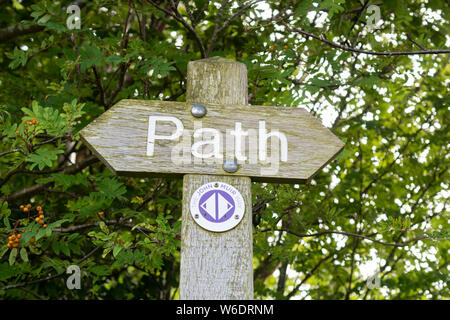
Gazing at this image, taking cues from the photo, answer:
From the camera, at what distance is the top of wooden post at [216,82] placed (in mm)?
1894

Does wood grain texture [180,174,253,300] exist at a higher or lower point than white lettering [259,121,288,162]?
lower

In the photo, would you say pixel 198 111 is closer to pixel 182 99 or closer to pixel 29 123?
pixel 29 123

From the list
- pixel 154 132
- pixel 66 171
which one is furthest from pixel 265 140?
pixel 66 171

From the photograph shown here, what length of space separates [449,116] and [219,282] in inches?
152

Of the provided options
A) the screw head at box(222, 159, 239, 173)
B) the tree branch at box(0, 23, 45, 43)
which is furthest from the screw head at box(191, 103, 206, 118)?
the tree branch at box(0, 23, 45, 43)

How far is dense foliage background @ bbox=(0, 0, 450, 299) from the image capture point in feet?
9.43

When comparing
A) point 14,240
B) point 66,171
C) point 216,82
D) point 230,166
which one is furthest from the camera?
point 66,171

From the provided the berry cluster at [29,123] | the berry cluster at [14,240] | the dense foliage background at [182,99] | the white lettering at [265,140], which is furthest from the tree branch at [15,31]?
the white lettering at [265,140]

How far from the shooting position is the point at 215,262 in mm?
1657

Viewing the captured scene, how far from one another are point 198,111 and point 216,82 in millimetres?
152

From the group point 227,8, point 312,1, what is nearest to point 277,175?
point 312,1

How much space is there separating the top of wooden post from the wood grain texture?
397mm

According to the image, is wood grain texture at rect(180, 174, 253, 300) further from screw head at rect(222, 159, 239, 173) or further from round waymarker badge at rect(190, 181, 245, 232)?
screw head at rect(222, 159, 239, 173)
